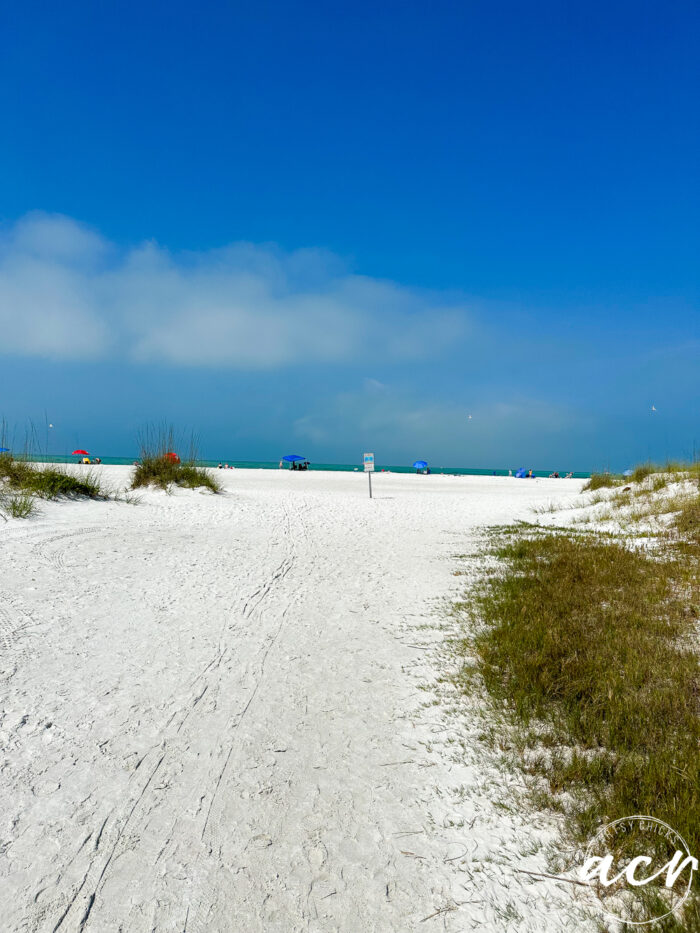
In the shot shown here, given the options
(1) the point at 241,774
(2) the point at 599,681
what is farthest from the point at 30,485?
(2) the point at 599,681

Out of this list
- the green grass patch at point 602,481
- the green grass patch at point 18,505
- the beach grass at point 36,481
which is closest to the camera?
the green grass patch at point 18,505

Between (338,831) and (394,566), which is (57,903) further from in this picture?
(394,566)

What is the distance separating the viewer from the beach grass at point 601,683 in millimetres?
2617

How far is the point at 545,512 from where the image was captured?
18.1 m

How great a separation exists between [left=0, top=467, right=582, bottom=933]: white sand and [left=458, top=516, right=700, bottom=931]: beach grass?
0.35 metres

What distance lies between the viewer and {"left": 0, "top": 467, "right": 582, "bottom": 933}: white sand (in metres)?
2.15

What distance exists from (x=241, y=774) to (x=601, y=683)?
2596mm

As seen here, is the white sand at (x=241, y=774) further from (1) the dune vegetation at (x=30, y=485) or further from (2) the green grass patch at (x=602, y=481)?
(2) the green grass patch at (x=602, y=481)

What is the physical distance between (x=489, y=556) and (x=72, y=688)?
298 inches

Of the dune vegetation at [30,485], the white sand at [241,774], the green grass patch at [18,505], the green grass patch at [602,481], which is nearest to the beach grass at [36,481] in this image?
the dune vegetation at [30,485]

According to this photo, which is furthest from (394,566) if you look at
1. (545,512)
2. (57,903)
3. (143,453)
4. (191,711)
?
(143,453)

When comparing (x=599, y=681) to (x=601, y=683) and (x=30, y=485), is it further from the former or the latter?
(x=30, y=485)

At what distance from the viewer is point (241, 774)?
2.97 metres

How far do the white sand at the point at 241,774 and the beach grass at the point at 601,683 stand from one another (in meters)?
0.35
